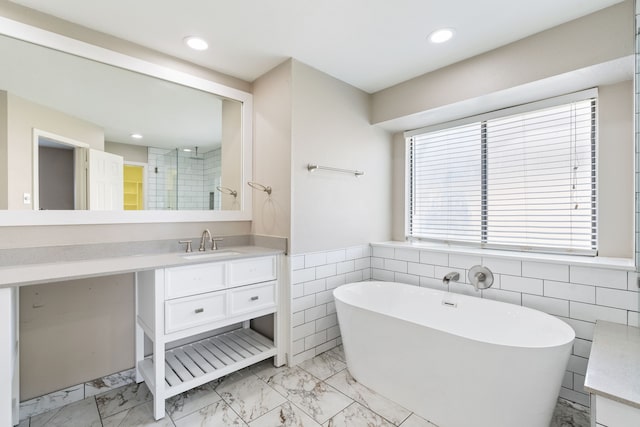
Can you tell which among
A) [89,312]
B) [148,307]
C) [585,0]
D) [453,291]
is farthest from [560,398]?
[89,312]

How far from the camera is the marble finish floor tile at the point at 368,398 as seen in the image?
181cm

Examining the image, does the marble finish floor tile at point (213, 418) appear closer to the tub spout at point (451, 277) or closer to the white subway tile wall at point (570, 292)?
the tub spout at point (451, 277)

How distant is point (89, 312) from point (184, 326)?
718 mm

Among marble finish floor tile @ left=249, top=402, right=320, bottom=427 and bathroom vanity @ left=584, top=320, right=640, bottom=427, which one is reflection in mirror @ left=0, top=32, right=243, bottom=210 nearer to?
marble finish floor tile @ left=249, top=402, right=320, bottom=427

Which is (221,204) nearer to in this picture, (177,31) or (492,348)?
(177,31)

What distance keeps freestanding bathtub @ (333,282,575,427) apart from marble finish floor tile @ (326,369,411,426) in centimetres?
4

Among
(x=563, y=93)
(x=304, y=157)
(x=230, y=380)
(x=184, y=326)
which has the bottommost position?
(x=230, y=380)


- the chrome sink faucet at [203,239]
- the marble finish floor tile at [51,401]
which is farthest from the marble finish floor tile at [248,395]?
the chrome sink faucet at [203,239]

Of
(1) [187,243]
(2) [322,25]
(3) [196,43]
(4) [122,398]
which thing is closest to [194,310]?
(1) [187,243]

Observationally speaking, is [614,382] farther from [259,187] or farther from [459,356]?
[259,187]

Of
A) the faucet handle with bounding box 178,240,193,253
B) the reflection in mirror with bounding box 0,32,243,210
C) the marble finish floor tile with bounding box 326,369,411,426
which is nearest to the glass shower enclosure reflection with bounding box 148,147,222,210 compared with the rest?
the reflection in mirror with bounding box 0,32,243,210

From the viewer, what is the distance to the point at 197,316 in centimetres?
191

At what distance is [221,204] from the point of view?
8.47 ft

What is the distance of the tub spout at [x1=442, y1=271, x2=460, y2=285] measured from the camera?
2389 millimetres
